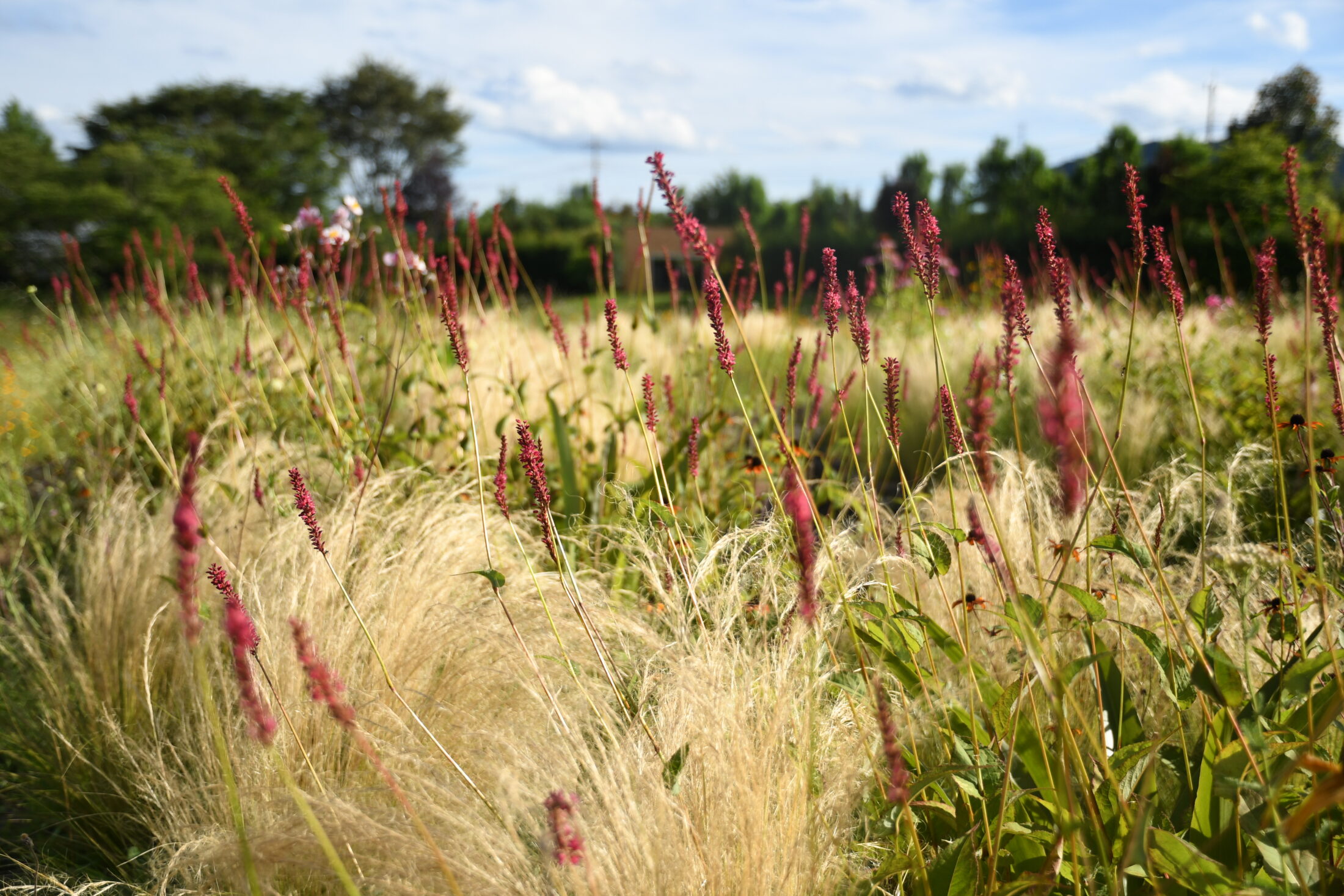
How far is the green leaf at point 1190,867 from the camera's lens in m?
0.92

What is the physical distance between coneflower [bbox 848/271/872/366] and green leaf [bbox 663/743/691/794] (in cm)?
64

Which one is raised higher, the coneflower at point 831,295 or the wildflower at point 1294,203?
the wildflower at point 1294,203

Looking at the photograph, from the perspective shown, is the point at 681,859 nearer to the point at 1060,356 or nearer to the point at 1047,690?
the point at 1047,690

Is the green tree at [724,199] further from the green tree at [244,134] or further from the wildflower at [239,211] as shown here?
the wildflower at [239,211]

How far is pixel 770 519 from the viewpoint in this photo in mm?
1787

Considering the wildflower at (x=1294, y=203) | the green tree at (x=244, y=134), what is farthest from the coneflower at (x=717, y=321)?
the green tree at (x=244, y=134)

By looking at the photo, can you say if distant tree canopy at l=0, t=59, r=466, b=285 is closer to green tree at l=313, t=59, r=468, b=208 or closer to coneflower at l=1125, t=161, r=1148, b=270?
green tree at l=313, t=59, r=468, b=208

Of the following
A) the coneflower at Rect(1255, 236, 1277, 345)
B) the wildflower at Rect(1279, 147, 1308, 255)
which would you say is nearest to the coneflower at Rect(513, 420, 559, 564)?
the coneflower at Rect(1255, 236, 1277, 345)

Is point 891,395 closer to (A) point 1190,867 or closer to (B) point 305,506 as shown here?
(A) point 1190,867

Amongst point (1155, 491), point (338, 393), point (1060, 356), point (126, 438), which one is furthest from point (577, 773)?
point (126, 438)

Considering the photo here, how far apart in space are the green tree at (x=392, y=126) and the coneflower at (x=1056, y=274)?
1299 inches

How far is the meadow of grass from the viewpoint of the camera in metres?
1.02

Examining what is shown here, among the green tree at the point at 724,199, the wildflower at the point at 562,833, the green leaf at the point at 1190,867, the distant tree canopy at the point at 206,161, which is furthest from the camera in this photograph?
the green tree at the point at 724,199

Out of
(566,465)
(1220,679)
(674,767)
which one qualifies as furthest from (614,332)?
(566,465)
